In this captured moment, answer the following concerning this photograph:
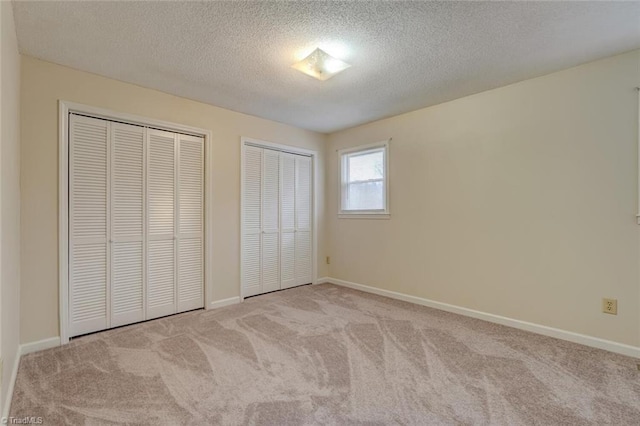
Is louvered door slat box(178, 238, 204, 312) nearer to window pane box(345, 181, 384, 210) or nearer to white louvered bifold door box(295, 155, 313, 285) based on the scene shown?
white louvered bifold door box(295, 155, 313, 285)

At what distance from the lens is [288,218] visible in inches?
174

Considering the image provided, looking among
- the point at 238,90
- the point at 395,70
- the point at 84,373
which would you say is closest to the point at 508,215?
the point at 395,70

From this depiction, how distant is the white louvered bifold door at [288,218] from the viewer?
4.35 meters

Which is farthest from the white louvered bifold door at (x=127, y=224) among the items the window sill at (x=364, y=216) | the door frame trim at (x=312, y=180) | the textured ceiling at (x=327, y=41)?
the window sill at (x=364, y=216)

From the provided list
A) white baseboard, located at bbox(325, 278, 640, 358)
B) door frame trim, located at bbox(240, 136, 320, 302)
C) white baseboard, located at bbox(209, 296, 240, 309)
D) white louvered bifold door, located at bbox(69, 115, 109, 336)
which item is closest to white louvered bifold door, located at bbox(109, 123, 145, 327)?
white louvered bifold door, located at bbox(69, 115, 109, 336)

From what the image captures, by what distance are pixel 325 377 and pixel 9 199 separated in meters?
2.32

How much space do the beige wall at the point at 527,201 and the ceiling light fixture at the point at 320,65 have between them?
5.25 feet

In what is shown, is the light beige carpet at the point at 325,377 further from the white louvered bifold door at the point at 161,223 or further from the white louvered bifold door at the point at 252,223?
the white louvered bifold door at the point at 252,223

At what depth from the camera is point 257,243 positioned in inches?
160

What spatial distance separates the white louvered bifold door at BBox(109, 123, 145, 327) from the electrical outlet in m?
4.21

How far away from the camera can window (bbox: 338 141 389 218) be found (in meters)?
4.10

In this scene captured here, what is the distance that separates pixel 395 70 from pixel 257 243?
→ 2.66 meters

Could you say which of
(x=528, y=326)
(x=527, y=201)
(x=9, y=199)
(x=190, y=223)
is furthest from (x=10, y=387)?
(x=527, y=201)

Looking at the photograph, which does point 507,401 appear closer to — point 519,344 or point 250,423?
point 519,344
